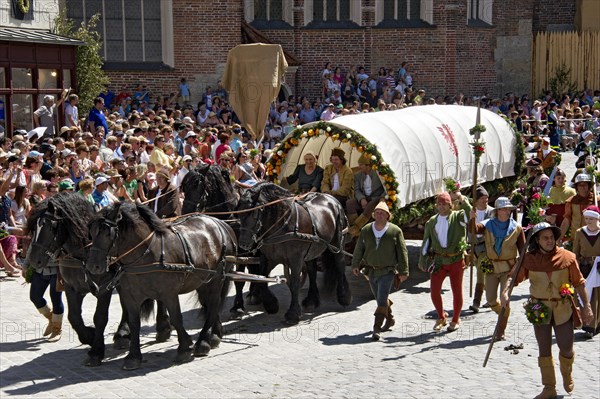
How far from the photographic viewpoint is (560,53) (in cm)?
4291

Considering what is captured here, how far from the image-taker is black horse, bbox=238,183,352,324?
44.5 ft

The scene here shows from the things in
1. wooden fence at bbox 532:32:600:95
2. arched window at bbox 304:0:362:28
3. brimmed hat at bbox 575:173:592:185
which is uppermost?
arched window at bbox 304:0:362:28

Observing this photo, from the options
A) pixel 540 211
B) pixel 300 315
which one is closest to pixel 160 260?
pixel 300 315

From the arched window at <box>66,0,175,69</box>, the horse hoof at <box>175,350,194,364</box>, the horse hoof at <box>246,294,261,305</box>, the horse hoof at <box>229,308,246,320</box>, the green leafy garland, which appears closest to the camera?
the horse hoof at <box>175,350,194,364</box>

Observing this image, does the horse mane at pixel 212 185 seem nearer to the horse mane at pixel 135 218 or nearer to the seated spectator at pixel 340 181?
the horse mane at pixel 135 218

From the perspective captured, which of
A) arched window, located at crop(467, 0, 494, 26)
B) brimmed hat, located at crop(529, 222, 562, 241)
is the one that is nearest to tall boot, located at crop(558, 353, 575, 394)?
brimmed hat, located at crop(529, 222, 562, 241)

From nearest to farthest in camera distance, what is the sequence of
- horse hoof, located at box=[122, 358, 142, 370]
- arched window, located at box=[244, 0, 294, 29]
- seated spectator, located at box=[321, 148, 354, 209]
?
horse hoof, located at box=[122, 358, 142, 370] < seated spectator, located at box=[321, 148, 354, 209] < arched window, located at box=[244, 0, 294, 29]

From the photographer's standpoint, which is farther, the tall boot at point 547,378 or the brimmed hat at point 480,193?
the brimmed hat at point 480,193

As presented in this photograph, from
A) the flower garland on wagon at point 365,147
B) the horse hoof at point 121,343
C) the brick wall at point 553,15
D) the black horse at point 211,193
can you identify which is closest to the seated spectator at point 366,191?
the flower garland on wagon at point 365,147

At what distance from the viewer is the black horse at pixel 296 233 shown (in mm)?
13570

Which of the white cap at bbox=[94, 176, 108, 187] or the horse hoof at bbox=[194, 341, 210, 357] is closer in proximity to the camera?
the horse hoof at bbox=[194, 341, 210, 357]

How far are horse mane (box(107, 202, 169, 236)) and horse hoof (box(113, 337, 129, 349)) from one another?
1.51 m

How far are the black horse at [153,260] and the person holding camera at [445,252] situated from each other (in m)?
2.64

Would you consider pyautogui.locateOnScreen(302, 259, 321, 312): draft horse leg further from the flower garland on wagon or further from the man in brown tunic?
the man in brown tunic
